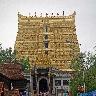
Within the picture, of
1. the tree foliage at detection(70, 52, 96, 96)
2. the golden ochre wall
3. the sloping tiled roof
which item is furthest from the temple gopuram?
the sloping tiled roof

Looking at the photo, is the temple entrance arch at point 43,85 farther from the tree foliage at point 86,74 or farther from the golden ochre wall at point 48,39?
the tree foliage at point 86,74

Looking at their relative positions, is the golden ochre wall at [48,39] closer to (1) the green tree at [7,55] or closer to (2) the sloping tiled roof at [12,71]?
(1) the green tree at [7,55]

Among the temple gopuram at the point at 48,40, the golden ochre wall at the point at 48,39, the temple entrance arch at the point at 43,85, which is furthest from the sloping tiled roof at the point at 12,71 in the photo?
the golden ochre wall at the point at 48,39

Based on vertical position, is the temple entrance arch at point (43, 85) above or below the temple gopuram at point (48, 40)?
below

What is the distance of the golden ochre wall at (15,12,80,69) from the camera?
61.8 meters

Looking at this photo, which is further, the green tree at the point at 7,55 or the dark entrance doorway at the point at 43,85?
the green tree at the point at 7,55

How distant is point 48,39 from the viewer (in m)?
62.2

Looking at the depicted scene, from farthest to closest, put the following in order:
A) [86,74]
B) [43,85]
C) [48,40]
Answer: [48,40] < [43,85] < [86,74]

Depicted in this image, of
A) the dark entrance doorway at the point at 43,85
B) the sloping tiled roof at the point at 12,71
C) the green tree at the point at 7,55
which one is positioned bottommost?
the sloping tiled roof at the point at 12,71

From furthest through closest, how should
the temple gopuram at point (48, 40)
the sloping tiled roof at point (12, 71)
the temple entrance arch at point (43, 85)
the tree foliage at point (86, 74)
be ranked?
the temple gopuram at point (48, 40)
the temple entrance arch at point (43, 85)
the tree foliage at point (86, 74)
the sloping tiled roof at point (12, 71)

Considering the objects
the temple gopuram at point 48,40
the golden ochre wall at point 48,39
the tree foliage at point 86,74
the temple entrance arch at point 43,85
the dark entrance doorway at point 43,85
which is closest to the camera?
the tree foliage at point 86,74

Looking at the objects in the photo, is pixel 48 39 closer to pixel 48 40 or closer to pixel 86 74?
pixel 48 40

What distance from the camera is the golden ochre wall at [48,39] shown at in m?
61.8

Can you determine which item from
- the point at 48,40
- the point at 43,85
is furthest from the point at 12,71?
the point at 48,40
